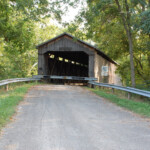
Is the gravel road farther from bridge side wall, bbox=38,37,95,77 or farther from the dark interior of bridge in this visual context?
the dark interior of bridge

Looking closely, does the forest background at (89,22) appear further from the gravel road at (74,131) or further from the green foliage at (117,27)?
the gravel road at (74,131)

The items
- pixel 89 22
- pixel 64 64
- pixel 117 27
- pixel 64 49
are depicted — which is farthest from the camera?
A: pixel 64 64

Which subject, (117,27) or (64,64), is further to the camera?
(64,64)

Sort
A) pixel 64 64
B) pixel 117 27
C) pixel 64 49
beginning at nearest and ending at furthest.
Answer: pixel 117 27 < pixel 64 49 < pixel 64 64

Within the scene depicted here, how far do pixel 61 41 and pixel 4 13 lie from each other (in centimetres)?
574

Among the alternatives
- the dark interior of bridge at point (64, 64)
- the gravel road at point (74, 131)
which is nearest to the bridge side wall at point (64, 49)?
the dark interior of bridge at point (64, 64)

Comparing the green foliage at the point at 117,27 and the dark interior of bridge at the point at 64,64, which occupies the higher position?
the green foliage at the point at 117,27

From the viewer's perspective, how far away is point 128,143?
4238 millimetres

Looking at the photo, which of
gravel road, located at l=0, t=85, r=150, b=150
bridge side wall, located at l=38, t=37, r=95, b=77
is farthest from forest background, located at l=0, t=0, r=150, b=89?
gravel road, located at l=0, t=85, r=150, b=150

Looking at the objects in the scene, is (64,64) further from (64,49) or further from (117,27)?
(117,27)

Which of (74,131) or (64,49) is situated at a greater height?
(64,49)

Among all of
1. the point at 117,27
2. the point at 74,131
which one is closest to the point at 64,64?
the point at 117,27

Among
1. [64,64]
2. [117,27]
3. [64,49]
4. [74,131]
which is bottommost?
[74,131]

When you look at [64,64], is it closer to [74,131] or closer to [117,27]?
[117,27]
